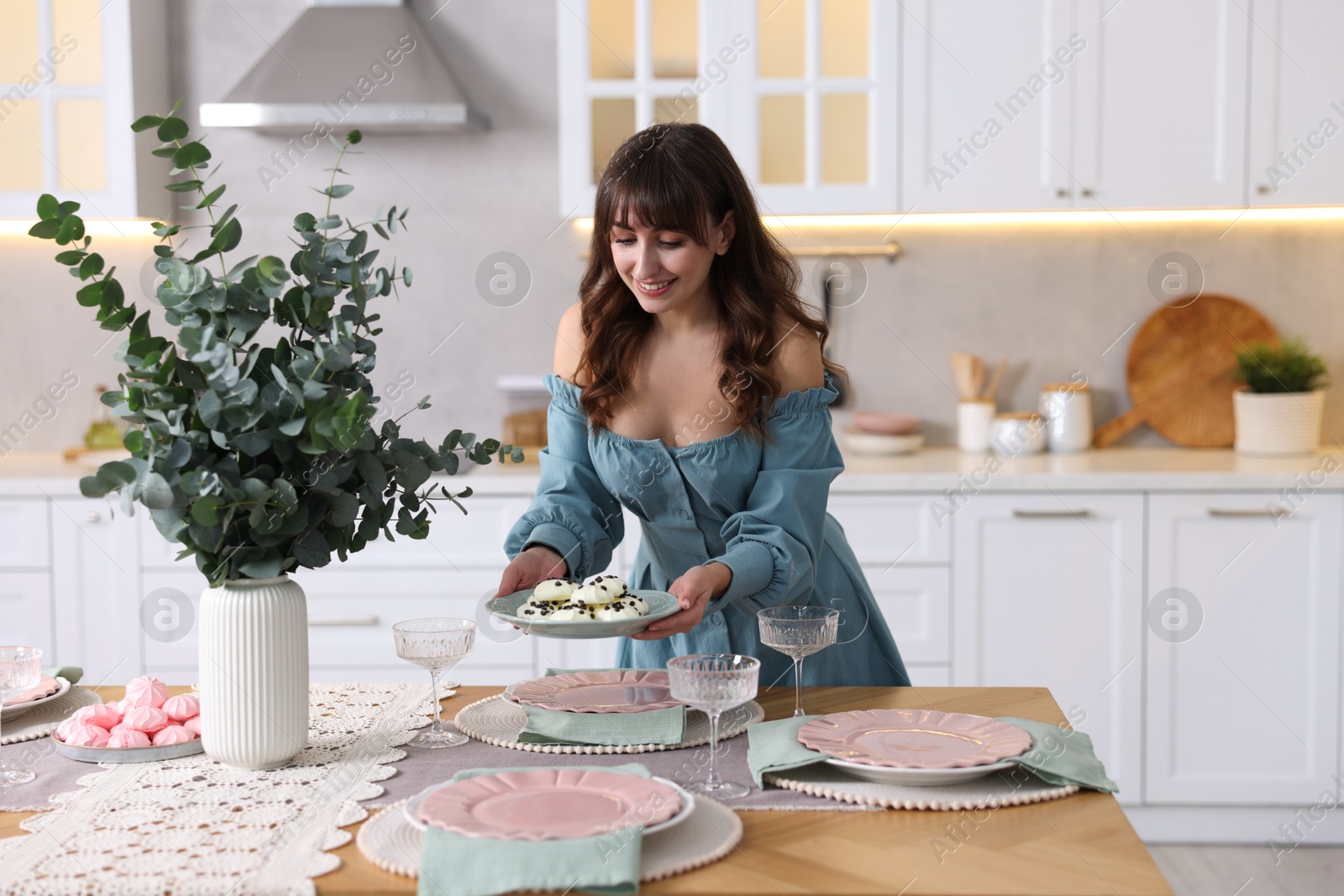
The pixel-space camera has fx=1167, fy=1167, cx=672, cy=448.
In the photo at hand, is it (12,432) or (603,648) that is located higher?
(12,432)

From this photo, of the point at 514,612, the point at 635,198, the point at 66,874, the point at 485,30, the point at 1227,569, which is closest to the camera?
the point at 66,874

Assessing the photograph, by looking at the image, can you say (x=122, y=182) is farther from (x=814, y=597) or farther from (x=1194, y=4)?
(x=1194, y=4)

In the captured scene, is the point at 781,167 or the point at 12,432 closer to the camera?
the point at 781,167

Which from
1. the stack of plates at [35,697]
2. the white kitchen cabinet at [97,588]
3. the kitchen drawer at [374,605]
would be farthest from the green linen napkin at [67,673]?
the white kitchen cabinet at [97,588]

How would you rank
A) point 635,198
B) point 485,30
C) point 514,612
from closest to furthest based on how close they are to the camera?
point 514,612
point 635,198
point 485,30

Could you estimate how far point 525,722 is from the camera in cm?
136

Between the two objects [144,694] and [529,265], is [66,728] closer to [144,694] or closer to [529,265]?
[144,694]

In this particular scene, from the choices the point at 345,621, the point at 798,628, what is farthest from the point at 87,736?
the point at 345,621

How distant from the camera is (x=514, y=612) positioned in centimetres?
140

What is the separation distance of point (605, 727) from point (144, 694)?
1.71 feet

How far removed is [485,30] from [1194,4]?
1894 mm

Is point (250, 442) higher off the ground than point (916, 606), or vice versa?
point (250, 442)

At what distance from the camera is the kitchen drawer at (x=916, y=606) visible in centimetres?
286

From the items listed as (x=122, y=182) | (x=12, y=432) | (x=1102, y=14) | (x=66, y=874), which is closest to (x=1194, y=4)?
(x=1102, y=14)
